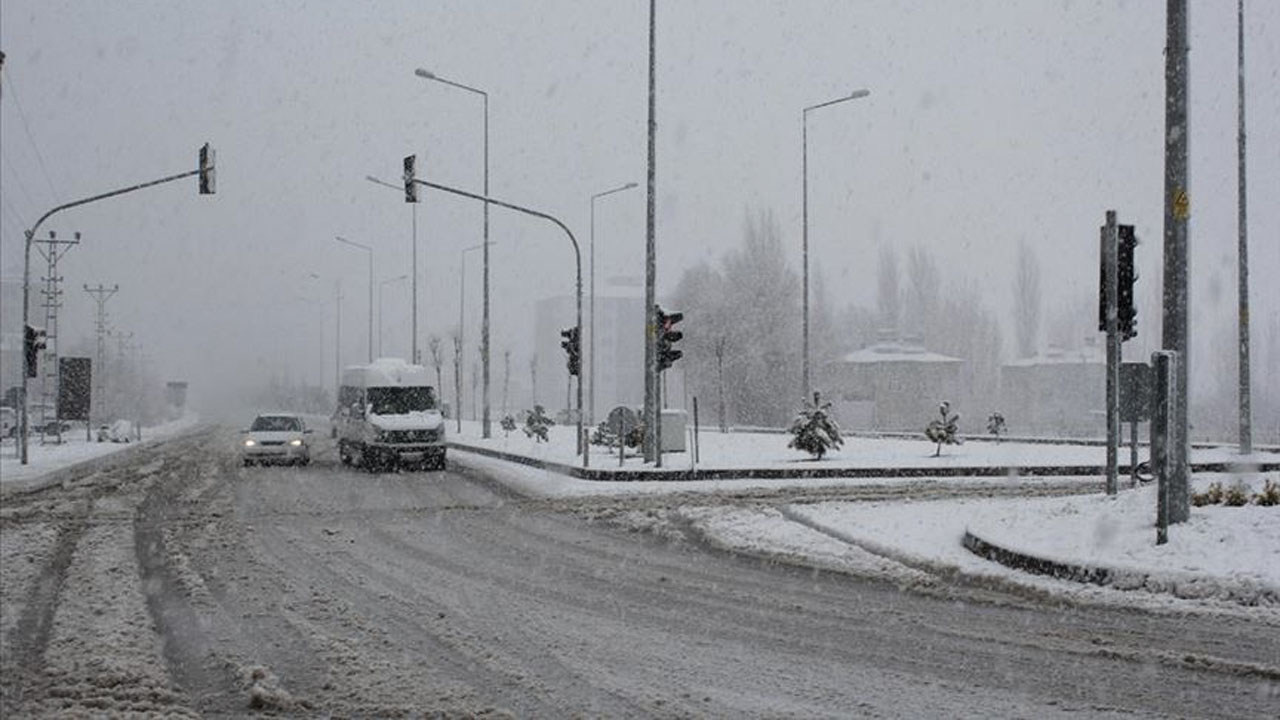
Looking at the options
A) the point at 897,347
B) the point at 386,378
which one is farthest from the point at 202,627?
the point at 897,347

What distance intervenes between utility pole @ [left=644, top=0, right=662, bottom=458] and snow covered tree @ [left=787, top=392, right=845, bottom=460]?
12.9 ft

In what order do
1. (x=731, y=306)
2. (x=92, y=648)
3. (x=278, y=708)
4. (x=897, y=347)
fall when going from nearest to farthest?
1. (x=278, y=708)
2. (x=92, y=648)
3. (x=731, y=306)
4. (x=897, y=347)

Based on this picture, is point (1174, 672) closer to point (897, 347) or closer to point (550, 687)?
point (550, 687)

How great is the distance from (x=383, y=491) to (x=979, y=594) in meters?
13.1

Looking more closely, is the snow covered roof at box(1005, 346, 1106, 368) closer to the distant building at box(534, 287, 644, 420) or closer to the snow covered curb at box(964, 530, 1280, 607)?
the distant building at box(534, 287, 644, 420)

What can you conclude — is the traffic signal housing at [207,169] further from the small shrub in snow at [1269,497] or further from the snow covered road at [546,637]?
the small shrub in snow at [1269,497]

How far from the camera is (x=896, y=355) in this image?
275 ft

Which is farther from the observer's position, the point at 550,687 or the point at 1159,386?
the point at 1159,386

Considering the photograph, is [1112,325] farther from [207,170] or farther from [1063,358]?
[1063,358]

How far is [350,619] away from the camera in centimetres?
825

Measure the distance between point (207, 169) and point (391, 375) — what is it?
7.36 meters

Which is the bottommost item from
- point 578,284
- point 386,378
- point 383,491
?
point 383,491

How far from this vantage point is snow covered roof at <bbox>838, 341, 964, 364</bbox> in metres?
82.1

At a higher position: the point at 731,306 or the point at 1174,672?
the point at 731,306
